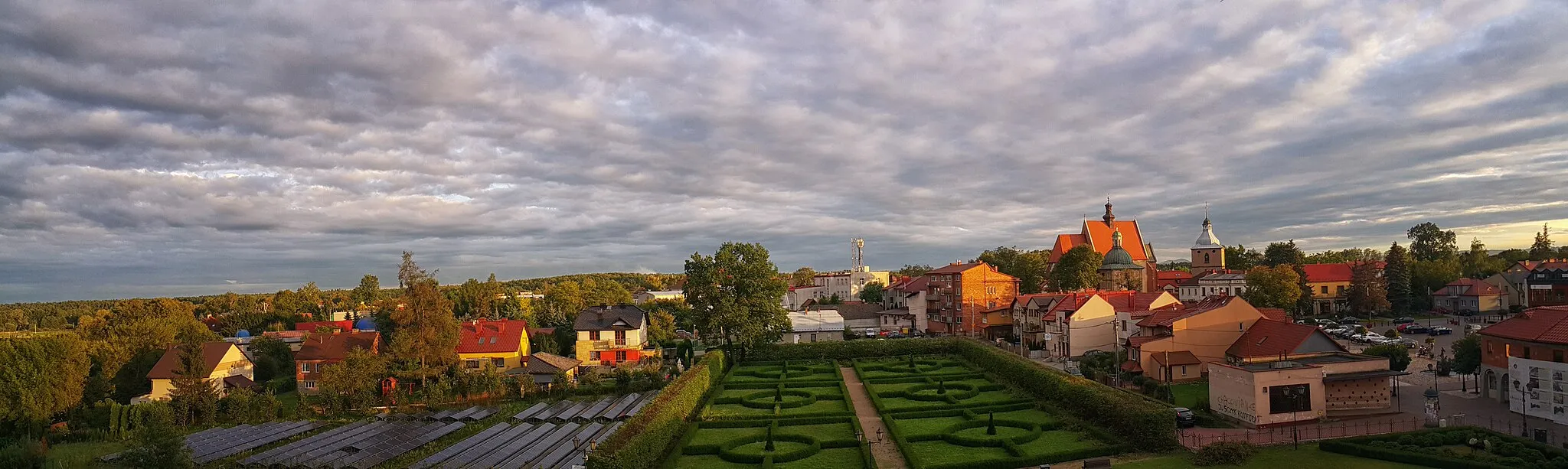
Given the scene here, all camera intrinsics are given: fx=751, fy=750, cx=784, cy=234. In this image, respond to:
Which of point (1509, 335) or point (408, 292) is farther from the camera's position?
point (408, 292)

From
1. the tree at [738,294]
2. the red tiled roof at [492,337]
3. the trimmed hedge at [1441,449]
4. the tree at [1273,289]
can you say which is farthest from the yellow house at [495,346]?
→ the tree at [1273,289]

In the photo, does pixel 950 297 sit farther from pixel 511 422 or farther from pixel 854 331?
pixel 511 422

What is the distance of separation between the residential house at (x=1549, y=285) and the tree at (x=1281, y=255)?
3040cm

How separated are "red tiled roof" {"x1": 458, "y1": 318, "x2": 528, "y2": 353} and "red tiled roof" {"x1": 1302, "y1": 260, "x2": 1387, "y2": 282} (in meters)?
84.9

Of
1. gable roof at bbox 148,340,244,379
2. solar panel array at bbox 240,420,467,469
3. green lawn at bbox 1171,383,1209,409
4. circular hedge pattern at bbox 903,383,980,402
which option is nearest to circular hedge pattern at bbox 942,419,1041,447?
circular hedge pattern at bbox 903,383,980,402

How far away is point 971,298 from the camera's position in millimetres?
72875

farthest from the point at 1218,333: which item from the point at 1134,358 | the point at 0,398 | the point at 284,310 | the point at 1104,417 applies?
the point at 284,310

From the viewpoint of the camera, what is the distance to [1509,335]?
1303 inches

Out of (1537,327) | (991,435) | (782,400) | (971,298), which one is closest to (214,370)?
(782,400)

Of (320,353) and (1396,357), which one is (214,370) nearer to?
(320,353)

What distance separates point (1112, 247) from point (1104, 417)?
5989 centimetres

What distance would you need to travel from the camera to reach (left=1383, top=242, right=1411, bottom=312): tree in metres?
80.3

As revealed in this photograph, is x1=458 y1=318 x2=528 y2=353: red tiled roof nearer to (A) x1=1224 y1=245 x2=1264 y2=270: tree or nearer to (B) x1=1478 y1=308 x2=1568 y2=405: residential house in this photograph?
(B) x1=1478 y1=308 x2=1568 y2=405: residential house

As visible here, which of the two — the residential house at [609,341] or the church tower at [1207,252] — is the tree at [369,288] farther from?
the church tower at [1207,252]
